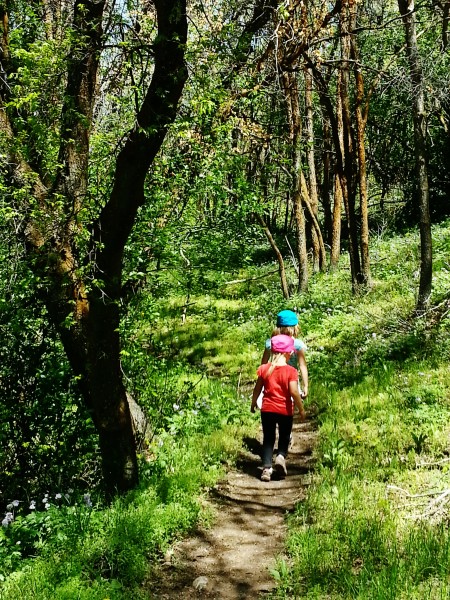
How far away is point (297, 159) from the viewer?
14.5 metres

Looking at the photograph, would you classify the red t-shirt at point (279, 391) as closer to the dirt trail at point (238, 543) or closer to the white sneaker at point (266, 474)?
the white sneaker at point (266, 474)

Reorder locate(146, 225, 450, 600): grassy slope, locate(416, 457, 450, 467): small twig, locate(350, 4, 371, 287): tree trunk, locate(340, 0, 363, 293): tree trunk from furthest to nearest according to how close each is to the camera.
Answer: locate(340, 0, 363, 293): tree trunk
locate(350, 4, 371, 287): tree trunk
locate(416, 457, 450, 467): small twig
locate(146, 225, 450, 600): grassy slope

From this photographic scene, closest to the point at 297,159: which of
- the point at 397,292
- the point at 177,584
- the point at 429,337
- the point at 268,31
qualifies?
the point at 397,292

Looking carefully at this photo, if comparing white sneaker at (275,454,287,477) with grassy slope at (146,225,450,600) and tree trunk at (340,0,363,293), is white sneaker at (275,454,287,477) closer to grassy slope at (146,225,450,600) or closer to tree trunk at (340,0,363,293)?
grassy slope at (146,225,450,600)

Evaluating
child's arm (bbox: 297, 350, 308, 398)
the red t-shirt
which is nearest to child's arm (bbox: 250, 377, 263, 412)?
the red t-shirt

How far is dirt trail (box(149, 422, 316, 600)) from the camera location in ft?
15.0

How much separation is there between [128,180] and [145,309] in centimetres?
268

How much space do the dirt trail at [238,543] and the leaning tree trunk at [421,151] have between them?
168 inches

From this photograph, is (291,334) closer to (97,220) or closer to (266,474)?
(266,474)

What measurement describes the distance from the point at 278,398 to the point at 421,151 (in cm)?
540

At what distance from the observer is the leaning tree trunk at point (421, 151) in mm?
9164

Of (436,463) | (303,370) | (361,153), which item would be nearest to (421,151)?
(361,153)

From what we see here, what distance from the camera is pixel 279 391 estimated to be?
635 centimetres

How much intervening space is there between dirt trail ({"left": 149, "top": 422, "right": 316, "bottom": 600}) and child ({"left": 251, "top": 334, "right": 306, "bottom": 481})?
283 mm
